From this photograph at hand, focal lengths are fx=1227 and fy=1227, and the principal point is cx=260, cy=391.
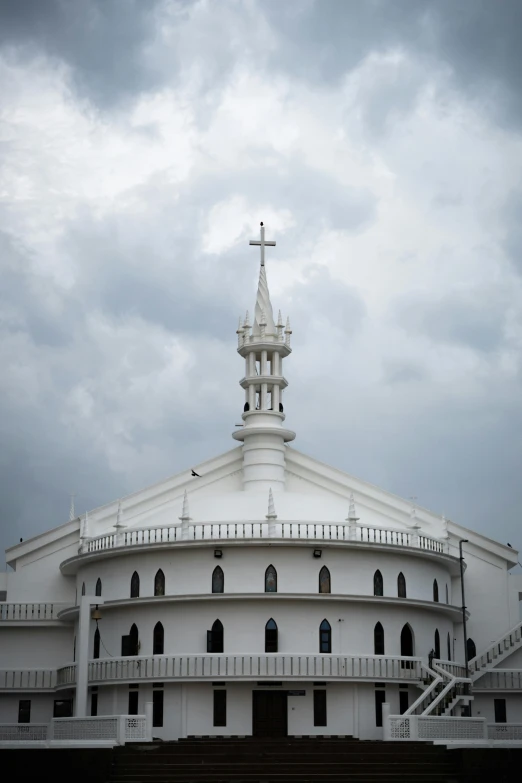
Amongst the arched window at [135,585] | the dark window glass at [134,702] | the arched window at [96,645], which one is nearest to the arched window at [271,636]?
the dark window glass at [134,702]

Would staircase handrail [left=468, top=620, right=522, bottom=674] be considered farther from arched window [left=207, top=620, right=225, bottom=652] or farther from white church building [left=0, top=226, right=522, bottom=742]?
arched window [left=207, top=620, right=225, bottom=652]

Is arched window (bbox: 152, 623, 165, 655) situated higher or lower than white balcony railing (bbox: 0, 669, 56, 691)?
higher

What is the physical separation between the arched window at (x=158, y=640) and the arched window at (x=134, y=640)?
2.53ft

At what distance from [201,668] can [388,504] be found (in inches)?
583

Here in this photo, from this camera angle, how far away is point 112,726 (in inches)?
1604

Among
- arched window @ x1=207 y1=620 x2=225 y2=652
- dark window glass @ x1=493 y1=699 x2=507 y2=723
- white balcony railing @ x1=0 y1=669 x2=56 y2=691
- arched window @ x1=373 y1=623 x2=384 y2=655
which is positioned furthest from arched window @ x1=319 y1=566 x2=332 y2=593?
white balcony railing @ x1=0 y1=669 x2=56 y2=691

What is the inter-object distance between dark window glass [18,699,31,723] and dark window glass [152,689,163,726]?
8.11m

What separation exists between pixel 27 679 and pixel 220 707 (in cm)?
1063

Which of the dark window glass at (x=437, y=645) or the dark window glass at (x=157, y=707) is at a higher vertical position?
the dark window glass at (x=437, y=645)

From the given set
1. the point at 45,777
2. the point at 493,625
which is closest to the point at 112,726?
the point at 45,777

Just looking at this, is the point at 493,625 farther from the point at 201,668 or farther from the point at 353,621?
the point at 201,668

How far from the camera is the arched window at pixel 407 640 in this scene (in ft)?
156

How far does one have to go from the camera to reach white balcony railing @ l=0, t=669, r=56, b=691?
51469 mm

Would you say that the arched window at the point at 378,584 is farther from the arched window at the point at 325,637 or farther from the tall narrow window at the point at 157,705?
the tall narrow window at the point at 157,705
